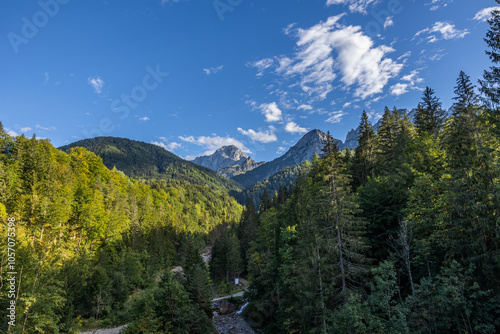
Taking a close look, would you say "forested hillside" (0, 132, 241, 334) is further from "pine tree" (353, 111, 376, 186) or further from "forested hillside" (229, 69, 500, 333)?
"pine tree" (353, 111, 376, 186)

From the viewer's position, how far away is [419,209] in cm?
1667

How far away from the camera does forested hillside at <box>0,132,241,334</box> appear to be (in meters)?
15.3

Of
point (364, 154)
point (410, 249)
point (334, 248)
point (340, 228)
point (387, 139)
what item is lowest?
point (410, 249)

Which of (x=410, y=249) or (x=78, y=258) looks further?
(x=78, y=258)

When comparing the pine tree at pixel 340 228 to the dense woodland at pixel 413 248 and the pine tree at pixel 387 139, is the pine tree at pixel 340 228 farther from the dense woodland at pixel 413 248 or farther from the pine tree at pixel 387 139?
the pine tree at pixel 387 139

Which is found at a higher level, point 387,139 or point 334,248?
point 387,139

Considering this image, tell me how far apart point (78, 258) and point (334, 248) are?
1314 inches

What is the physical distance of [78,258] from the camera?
29906 mm

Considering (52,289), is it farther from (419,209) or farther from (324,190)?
(419,209)

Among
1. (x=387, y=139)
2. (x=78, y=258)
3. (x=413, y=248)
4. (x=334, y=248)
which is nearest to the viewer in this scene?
(x=413, y=248)

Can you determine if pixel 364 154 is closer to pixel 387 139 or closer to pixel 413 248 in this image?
pixel 387 139

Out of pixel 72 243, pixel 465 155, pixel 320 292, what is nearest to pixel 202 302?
pixel 320 292

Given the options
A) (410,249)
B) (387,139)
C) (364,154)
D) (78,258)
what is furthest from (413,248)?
(78,258)

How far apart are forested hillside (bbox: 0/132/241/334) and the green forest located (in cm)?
16
